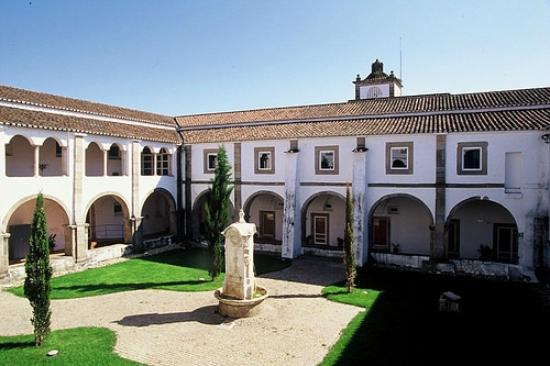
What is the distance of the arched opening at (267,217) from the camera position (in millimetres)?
26500

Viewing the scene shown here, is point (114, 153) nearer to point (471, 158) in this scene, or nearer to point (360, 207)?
point (360, 207)

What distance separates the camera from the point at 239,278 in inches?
528

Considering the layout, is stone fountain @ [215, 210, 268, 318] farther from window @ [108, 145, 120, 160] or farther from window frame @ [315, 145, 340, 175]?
window @ [108, 145, 120, 160]

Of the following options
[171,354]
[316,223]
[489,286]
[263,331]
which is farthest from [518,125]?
[171,354]

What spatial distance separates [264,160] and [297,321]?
12829 mm

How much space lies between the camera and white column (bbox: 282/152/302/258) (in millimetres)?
22406

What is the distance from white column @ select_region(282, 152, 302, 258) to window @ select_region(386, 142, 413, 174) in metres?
5.29

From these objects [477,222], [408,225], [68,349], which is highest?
[477,222]

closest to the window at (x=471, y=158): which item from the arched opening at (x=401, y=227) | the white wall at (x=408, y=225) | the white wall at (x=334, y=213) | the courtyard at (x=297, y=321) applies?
the arched opening at (x=401, y=227)

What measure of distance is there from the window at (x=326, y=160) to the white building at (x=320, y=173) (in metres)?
0.06

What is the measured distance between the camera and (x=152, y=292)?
16250 mm

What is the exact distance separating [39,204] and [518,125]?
19.6 m

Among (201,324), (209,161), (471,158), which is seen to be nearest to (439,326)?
(201,324)

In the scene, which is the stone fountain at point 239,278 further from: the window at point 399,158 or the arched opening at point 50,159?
the arched opening at point 50,159
